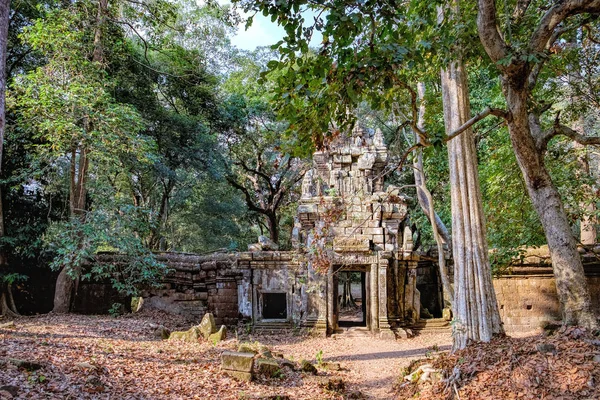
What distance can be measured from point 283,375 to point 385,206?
674cm

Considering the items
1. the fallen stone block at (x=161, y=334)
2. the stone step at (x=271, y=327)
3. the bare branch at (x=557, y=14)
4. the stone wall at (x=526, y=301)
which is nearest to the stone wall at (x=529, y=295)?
the stone wall at (x=526, y=301)

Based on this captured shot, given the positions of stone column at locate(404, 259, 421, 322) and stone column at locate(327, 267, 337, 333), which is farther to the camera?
stone column at locate(404, 259, 421, 322)

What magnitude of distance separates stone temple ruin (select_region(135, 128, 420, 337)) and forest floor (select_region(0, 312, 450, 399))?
64.8 inches

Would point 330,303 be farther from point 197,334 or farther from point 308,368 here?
point 308,368

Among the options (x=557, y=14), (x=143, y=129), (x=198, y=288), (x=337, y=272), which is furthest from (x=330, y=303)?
(x=557, y=14)

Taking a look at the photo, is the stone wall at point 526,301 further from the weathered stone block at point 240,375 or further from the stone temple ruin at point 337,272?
the weathered stone block at point 240,375

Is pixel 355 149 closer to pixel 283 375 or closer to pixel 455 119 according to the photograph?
pixel 455 119

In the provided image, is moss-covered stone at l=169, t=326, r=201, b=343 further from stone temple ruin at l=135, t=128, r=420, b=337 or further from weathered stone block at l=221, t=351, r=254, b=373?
stone temple ruin at l=135, t=128, r=420, b=337

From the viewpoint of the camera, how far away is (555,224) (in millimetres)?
5496

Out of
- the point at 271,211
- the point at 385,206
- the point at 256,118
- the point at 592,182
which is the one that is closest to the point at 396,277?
the point at 385,206

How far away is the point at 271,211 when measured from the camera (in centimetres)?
2012

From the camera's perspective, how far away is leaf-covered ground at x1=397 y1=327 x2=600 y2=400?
4570mm

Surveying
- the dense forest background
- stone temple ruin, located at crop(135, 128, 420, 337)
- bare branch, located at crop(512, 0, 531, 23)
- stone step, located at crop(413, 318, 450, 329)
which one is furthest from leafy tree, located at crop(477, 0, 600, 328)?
stone step, located at crop(413, 318, 450, 329)

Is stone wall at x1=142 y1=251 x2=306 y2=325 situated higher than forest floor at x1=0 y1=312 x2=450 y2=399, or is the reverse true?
stone wall at x1=142 y1=251 x2=306 y2=325
